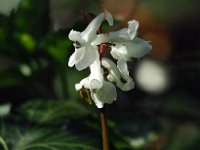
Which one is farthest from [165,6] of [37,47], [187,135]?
[37,47]

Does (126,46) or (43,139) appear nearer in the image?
(126,46)

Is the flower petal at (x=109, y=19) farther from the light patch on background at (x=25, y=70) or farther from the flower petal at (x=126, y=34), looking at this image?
the light patch on background at (x=25, y=70)

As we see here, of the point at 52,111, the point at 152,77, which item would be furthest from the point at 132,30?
the point at 152,77

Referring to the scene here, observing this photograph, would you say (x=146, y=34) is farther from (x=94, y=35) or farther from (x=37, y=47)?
(x=94, y=35)

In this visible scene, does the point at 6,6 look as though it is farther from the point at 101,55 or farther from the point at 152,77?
the point at 101,55

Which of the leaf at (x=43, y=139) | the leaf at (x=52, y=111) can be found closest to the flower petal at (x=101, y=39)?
the leaf at (x=43, y=139)

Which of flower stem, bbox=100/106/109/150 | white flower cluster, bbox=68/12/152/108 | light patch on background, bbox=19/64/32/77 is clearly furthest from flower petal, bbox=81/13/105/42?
light patch on background, bbox=19/64/32/77
